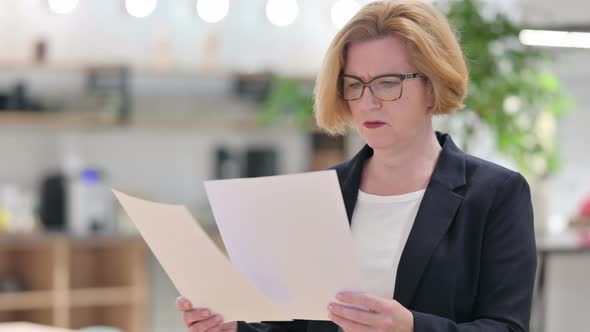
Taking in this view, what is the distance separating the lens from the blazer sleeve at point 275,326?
1.57 metres

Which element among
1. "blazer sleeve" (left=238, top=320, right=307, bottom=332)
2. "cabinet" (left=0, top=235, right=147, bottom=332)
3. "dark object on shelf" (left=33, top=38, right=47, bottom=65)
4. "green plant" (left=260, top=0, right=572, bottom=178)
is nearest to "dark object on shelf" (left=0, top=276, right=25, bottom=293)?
"cabinet" (left=0, top=235, right=147, bottom=332)

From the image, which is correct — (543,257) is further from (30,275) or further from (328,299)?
(328,299)

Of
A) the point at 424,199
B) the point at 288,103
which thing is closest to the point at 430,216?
the point at 424,199

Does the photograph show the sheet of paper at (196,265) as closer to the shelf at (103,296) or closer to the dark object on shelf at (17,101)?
the shelf at (103,296)

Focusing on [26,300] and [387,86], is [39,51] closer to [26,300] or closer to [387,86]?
[26,300]

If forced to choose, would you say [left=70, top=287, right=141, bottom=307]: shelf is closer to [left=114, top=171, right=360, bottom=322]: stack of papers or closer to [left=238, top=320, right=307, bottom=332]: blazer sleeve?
[left=238, top=320, right=307, bottom=332]: blazer sleeve

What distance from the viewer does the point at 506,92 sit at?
4184 mm

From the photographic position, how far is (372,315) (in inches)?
50.7

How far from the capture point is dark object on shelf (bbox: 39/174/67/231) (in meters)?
5.73

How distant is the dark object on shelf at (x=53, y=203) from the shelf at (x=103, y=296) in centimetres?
40

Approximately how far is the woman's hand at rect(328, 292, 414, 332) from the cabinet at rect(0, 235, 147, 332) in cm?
431

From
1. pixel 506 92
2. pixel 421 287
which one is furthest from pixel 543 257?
pixel 421 287

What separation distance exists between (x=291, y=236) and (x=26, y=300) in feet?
14.5

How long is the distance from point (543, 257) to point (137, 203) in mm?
3739
